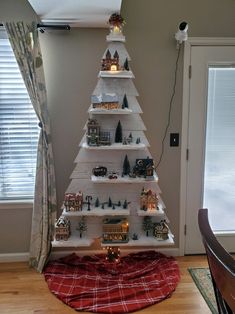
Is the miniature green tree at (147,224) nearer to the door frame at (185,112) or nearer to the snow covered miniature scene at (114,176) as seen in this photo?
the snow covered miniature scene at (114,176)

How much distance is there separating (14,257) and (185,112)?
2083mm

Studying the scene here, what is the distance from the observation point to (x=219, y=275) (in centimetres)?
93

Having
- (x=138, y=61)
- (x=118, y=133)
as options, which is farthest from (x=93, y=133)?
(x=138, y=61)

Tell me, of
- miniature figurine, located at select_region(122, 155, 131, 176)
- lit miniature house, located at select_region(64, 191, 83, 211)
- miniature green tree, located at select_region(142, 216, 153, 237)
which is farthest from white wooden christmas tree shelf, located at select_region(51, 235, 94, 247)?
miniature figurine, located at select_region(122, 155, 131, 176)

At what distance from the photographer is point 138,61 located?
2656 millimetres

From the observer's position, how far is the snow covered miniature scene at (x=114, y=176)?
7.91ft

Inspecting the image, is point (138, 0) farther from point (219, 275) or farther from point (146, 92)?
point (219, 275)

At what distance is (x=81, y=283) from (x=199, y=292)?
0.94 metres

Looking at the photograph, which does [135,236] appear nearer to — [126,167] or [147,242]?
[147,242]

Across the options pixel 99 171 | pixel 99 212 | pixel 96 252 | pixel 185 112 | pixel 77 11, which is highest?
pixel 77 11

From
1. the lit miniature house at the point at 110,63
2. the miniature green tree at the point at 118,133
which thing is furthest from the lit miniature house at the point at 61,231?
the lit miniature house at the point at 110,63

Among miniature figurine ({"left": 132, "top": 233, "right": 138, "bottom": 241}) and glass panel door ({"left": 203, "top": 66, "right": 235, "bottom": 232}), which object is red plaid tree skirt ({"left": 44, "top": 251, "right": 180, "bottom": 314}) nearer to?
miniature figurine ({"left": 132, "top": 233, "right": 138, "bottom": 241})

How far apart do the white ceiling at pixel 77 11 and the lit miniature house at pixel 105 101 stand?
0.60 meters

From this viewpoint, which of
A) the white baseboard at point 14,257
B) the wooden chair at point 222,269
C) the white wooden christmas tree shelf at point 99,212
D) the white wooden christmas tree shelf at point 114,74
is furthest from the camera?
the white baseboard at point 14,257
